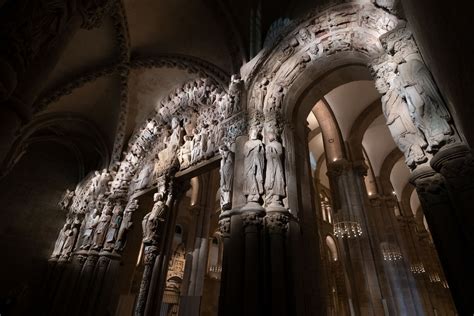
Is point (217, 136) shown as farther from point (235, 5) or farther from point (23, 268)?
point (23, 268)

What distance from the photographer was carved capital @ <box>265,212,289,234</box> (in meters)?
3.86

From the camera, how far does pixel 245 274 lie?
3.64 metres

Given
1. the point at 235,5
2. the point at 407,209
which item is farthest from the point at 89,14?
Result: the point at 407,209

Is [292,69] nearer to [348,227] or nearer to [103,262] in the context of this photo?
[348,227]

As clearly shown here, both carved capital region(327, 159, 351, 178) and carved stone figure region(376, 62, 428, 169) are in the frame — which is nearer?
carved stone figure region(376, 62, 428, 169)

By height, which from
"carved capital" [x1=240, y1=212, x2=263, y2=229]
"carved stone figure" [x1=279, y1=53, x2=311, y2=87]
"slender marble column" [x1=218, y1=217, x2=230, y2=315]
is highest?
"carved stone figure" [x1=279, y1=53, x2=311, y2=87]

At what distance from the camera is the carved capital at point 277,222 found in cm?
386

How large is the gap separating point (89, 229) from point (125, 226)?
167 cm

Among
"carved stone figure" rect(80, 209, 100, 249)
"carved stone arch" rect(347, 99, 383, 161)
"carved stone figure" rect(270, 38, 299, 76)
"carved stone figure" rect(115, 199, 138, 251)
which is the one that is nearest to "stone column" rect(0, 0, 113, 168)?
"carved stone figure" rect(270, 38, 299, 76)

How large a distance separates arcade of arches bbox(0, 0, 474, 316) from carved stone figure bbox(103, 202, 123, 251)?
39 millimetres

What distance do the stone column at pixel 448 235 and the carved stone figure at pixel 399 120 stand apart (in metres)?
0.20

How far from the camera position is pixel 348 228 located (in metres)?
6.95

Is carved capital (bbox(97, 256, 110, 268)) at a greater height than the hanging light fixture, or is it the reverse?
the hanging light fixture

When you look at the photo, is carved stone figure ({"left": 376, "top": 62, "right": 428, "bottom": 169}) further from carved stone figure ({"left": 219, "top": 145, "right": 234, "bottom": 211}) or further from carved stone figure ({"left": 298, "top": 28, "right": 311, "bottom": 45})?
carved stone figure ({"left": 219, "top": 145, "right": 234, "bottom": 211})
